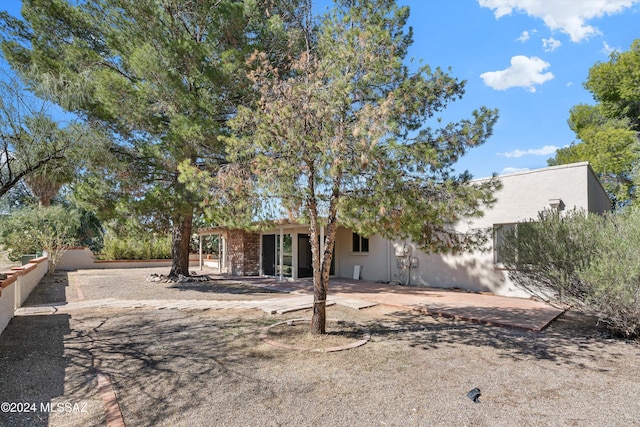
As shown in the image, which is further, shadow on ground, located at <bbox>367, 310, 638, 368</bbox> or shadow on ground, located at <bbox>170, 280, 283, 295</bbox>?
shadow on ground, located at <bbox>170, 280, 283, 295</bbox>

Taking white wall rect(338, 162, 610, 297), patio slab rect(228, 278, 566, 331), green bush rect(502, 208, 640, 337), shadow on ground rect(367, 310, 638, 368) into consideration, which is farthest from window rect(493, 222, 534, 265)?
shadow on ground rect(367, 310, 638, 368)

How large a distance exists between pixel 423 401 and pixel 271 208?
3.70 meters

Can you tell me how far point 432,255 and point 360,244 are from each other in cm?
339

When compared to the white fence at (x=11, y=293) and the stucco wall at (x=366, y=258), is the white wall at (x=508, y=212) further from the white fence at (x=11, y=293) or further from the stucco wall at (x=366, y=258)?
the white fence at (x=11, y=293)

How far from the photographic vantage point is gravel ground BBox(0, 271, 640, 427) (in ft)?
11.9

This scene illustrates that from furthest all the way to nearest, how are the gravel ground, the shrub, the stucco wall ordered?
the shrub, the stucco wall, the gravel ground

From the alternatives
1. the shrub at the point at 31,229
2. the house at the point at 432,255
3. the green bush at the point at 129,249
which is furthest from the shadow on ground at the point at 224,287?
the green bush at the point at 129,249

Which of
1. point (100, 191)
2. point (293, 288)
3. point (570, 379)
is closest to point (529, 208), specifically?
point (570, 379)

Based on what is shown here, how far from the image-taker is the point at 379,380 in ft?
14.9

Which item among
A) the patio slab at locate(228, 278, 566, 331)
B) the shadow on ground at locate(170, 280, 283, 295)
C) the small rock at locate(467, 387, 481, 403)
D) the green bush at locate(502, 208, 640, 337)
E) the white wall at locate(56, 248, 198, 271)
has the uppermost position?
the green bush at locate(502, 208, 640, 337)

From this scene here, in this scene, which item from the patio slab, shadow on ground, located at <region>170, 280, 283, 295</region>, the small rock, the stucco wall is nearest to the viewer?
the small rock

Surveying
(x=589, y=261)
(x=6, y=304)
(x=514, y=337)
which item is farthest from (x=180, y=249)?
(x=589, y=261)

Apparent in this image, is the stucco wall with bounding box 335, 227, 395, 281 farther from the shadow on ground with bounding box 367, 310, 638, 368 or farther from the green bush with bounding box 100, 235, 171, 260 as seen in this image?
the green bush with bounding box 100, 235, 171, 260

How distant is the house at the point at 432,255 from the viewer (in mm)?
10180
